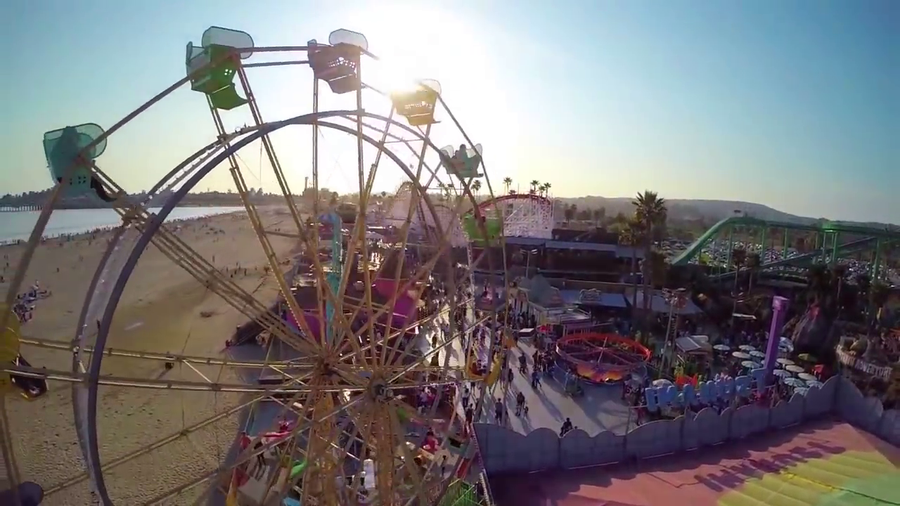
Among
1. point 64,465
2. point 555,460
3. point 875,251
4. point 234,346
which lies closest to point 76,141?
point 555,460

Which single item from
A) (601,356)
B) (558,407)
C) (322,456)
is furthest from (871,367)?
(322,456)

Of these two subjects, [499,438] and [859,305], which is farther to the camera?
[859,305]

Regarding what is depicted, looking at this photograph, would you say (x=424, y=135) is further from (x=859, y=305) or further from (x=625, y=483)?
(x=859, y=305)

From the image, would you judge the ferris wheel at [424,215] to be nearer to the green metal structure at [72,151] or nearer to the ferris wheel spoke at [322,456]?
the ferris wheel spoke at [322,456]

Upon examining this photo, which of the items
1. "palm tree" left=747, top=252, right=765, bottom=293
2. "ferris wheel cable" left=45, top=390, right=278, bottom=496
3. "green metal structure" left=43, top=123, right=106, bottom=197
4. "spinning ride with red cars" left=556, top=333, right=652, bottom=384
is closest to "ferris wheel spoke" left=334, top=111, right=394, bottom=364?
"ferris wheel cable" left=45, top=390, right=278, bottom=496

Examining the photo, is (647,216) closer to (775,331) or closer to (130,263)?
(775,331)
